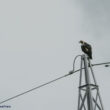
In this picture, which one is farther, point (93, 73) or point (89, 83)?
point (93, 73)

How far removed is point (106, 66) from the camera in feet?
63.5

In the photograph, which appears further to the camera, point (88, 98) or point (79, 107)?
point (79, 107)

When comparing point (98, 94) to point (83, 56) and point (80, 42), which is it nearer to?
point (83, 56)

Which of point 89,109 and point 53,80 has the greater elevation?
point 53,80

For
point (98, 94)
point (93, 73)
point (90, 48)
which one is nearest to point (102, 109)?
point (98, 94)

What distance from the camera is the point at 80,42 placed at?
72.3 feet

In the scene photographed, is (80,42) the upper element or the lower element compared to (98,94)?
upper

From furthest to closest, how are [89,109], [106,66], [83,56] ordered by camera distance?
1. [83,56]
2. [106,66]
3. [89,109]

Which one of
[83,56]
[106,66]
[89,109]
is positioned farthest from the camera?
[83,56]

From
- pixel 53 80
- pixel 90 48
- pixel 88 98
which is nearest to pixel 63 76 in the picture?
pixel 53 80

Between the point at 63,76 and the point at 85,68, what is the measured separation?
1793 mm

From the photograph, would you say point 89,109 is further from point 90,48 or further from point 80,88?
point 90,48

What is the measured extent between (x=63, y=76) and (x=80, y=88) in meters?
1.85

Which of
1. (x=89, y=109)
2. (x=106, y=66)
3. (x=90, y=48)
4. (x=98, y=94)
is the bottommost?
(x=89, y=109)
